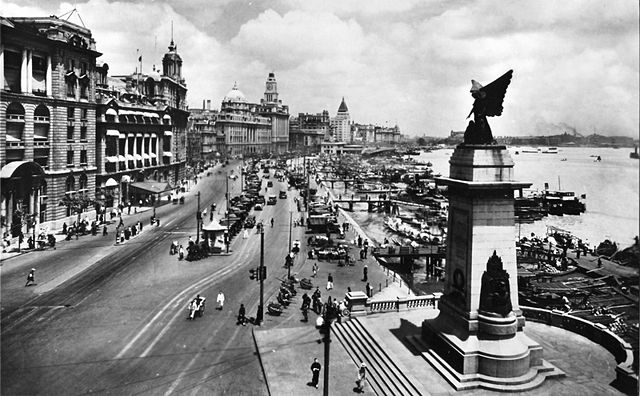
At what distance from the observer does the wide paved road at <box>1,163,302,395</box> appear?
19094 mm

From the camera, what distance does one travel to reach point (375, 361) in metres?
20.4

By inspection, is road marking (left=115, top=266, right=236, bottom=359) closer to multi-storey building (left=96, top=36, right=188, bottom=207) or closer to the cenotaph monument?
the cenotaph monument

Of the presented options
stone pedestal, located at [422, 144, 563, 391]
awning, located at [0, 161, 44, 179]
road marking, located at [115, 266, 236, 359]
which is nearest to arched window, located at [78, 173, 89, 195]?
awning, located at [0, 161, 44, 179]

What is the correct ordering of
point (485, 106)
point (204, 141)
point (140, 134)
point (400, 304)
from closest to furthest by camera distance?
point (485, 106), point (400, 304), point (140, 134), point (204, 141)

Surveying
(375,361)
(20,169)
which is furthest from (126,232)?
(375,361)

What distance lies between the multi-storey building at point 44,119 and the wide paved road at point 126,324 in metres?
9.00

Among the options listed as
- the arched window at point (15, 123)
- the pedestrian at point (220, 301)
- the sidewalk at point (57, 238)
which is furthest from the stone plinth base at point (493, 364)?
the arched window at point (15, 123)

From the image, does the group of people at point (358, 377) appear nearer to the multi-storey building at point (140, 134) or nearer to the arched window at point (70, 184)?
the arched window at point (70, 184)

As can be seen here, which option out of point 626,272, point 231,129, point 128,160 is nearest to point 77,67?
point 128,160

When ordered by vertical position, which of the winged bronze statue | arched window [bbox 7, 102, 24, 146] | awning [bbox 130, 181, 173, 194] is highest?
arched window [bbox 7, 102, 24, 146]

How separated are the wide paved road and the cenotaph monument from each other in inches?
314

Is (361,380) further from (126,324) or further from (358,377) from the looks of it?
(126,324)

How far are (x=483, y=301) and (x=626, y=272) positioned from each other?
Result: 30.9 m

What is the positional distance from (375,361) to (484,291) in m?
5.55
